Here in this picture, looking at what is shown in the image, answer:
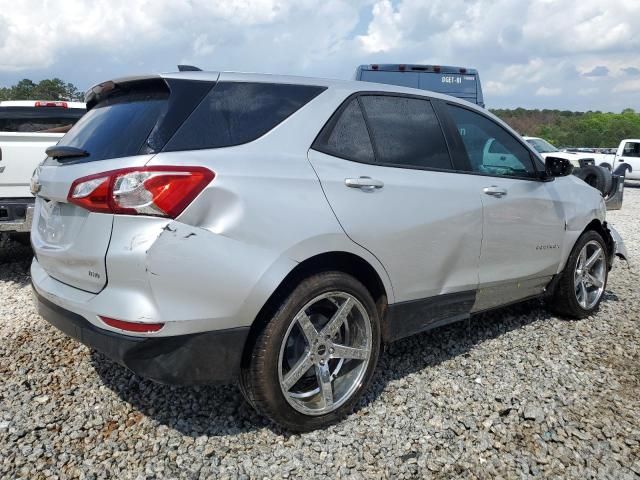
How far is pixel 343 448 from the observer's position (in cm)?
280

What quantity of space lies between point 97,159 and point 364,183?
1.30 metres

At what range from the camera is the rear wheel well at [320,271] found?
8.60 ft

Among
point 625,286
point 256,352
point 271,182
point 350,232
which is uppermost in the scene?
point 271,182

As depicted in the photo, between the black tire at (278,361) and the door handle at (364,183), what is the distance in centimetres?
46

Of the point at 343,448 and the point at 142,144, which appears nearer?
the point at 142,144

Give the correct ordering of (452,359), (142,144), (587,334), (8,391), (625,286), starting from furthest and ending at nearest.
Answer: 1. (625,286)
2. (587,334)
3. (452,359)
4. (8,391)
5. (142,144)

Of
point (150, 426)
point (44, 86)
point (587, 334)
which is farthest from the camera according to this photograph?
point (44, 86)

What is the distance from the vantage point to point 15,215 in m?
5.14

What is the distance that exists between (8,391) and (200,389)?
1093mm

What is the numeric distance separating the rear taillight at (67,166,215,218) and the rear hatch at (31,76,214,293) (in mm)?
54

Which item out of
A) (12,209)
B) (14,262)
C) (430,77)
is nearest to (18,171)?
(12,209)

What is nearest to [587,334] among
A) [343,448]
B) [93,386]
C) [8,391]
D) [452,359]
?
[452,359]

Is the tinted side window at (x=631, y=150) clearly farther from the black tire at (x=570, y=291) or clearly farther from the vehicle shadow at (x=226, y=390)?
the vehicle shadow at (x=226, y=390)

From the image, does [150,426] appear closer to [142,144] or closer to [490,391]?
[142,144]
